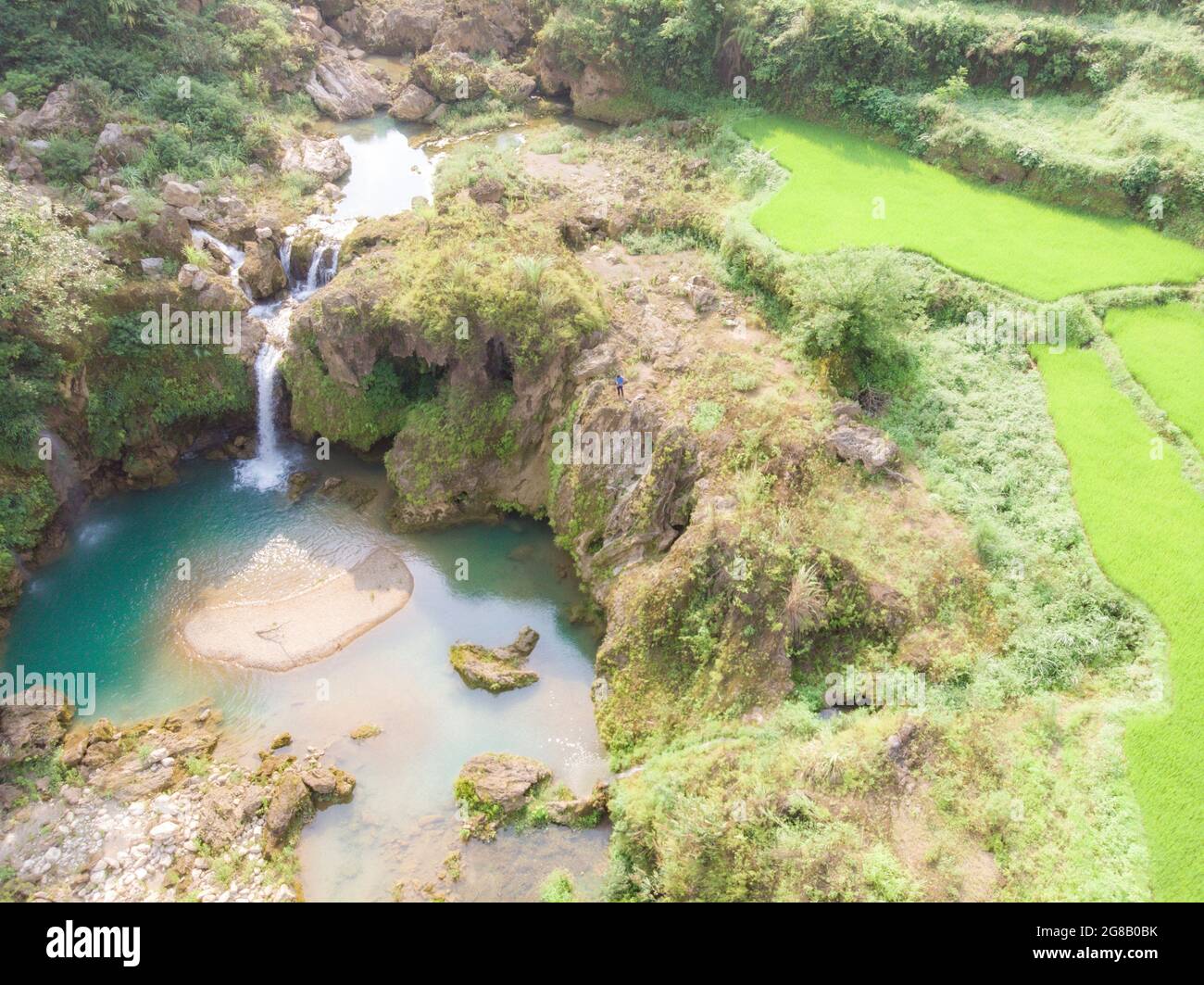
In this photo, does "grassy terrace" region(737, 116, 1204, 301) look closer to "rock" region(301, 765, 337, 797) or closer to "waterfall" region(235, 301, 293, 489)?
"waterfall" region(235, 301, 293, 489)

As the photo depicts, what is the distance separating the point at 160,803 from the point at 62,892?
250 centimetres

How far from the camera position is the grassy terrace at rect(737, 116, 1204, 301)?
81.6 feet

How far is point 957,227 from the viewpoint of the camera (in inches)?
1066

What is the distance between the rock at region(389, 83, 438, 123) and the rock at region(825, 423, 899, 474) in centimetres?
3143

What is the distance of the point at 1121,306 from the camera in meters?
23.9

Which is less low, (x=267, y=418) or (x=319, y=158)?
(x=319, y=158)

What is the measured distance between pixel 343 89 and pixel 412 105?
13.7 feet

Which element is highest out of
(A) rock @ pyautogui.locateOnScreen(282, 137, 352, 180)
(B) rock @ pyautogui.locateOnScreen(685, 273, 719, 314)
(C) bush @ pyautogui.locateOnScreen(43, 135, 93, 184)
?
(A) rock @ pyautogui.locateOnScreen(282, 137, 352, 180)

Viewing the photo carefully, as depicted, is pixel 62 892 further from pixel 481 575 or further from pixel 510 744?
pixel 481 575

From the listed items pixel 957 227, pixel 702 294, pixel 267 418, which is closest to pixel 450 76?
pixel 267 418

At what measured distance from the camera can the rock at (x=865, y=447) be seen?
2089cm

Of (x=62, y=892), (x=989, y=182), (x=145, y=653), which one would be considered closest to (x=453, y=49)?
(x=989, y=182)

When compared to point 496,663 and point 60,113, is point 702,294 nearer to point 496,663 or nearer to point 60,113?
point 496,663

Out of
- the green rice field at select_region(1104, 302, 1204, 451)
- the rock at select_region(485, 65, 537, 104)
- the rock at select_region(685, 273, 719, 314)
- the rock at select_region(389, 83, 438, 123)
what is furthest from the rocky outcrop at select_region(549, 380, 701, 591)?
the rock at select_region(389, 83, 438, 123)
